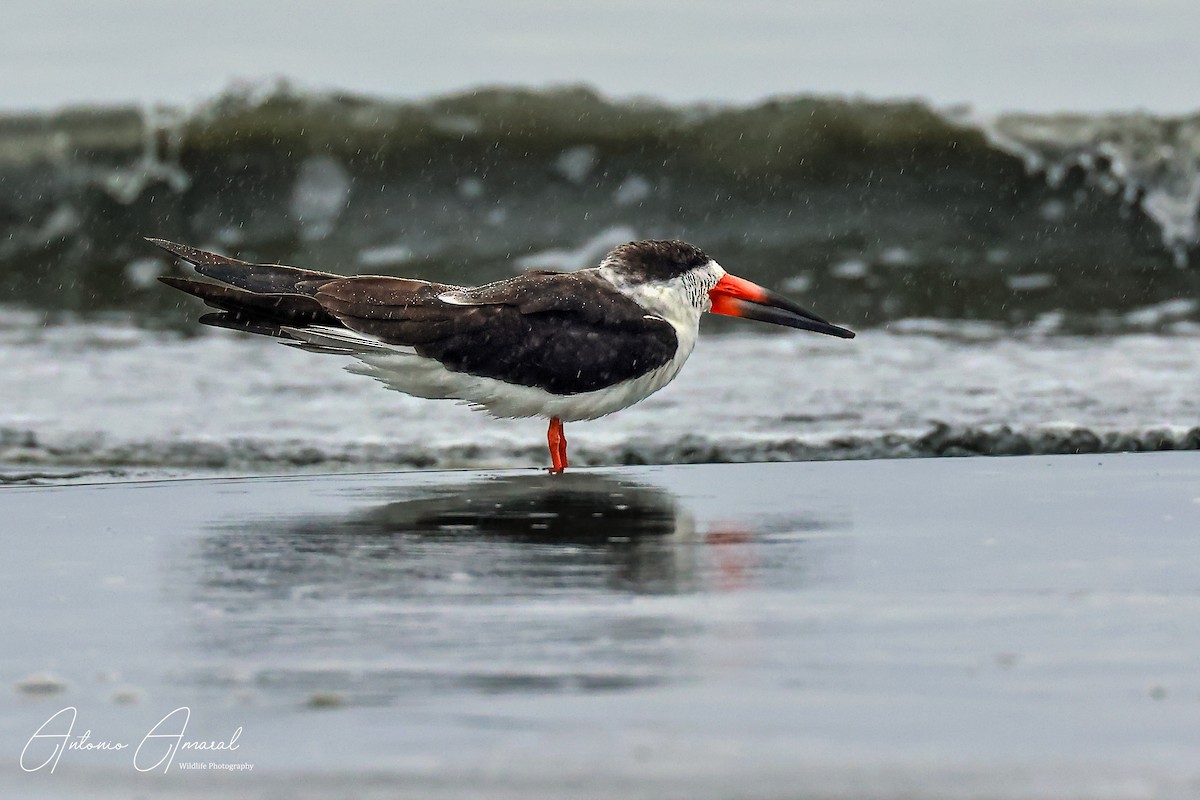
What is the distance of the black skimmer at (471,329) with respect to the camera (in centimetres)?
632

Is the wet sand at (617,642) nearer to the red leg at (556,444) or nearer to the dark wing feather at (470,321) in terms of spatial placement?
the dark wing feather at (470,321)

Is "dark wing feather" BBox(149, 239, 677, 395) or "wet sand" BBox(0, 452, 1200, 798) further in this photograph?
"dark wing feather" BBox(149, 239, 677, 395)

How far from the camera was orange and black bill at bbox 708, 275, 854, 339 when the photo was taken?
7.11m

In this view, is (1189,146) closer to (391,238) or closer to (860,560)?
(391,238)

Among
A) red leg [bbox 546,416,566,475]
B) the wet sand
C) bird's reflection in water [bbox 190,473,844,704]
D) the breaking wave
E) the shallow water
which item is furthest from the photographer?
the breaking wave

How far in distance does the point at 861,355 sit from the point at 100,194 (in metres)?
8.73

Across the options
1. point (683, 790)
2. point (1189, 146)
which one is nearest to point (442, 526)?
point (683, 790)

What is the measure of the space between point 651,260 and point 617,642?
11.4 feet

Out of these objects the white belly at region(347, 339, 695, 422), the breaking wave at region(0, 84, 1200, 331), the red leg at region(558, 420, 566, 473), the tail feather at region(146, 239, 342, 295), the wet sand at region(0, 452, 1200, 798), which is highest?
the breaking wave at region(0, 84, 1200, 331)

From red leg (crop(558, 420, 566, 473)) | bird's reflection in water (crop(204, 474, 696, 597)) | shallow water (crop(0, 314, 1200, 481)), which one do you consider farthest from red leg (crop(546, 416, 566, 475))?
bird's reflection in water (crop(204, 474, 696, 597))

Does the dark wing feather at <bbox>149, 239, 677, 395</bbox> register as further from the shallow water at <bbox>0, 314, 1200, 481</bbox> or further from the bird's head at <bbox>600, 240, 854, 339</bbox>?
the shallow water at <bbox>0, 314, 1200, 481</bbox>

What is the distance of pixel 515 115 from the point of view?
1634 centimetres

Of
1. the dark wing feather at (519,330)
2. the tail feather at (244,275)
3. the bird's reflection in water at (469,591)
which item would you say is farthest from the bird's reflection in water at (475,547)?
the tail feather at (244,275)

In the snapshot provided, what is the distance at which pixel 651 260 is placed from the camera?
6.73m
